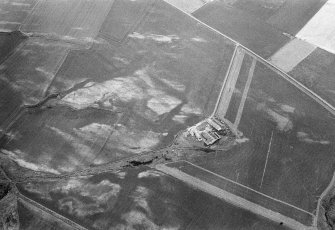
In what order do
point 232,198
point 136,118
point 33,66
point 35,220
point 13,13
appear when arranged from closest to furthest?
1. point 35,220
2. point 232,198
3. point 136,118
4. point 33,66
5. point 13,13

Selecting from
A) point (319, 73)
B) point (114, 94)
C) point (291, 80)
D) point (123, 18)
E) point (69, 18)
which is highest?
point (319, 73)

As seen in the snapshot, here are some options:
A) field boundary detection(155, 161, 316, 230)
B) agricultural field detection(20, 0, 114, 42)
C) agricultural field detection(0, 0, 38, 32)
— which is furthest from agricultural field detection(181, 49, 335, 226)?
agricultural field detection(0, 0, 38, 32)

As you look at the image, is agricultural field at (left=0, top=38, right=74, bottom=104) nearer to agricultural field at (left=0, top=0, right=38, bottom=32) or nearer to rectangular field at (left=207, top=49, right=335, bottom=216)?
agricultural field at (left=0, top=0, right=38, bottom=32)

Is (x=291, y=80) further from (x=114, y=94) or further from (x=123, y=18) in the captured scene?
(x=123, y=18)

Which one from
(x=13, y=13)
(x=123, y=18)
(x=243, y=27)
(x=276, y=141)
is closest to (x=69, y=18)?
(x=123, y=18)

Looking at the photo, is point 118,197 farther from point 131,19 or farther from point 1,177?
point 131,19
